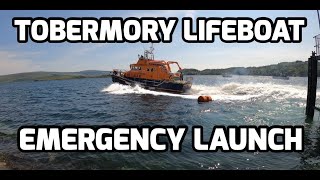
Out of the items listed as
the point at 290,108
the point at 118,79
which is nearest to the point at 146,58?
the point at 118,79

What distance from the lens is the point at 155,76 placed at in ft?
151

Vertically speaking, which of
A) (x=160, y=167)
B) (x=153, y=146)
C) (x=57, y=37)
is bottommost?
(x=160, y=167)

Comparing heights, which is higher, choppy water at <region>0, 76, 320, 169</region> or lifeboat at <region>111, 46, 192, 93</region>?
lifeboat at <region>111, 46, 192, 93</region>

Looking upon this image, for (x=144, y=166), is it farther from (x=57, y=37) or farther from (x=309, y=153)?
(x=309, y=153)

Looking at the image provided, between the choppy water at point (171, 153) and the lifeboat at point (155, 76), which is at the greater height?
the lifeboat at point (155, 76)

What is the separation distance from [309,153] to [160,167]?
22.2ft

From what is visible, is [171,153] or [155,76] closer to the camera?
[171,153]

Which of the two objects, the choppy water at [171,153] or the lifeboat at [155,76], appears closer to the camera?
the choppy water at [171,153]

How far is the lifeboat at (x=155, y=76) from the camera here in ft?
146

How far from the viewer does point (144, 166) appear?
1215cm

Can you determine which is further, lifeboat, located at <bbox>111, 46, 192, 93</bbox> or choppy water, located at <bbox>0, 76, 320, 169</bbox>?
lifeboat, located at <bbox>111, 46, 192, 93</bbox>

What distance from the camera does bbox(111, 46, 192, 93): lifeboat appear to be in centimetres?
4456
